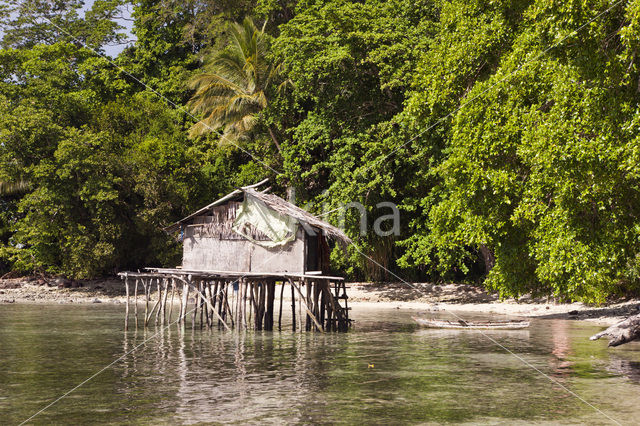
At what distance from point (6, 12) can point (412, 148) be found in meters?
32.5

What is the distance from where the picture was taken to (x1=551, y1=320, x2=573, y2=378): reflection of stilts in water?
14.9 metres

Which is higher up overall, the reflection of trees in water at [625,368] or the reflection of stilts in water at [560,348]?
the reflection of trees in water at [625,368]

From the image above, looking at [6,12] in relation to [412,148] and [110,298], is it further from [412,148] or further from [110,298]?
[412,148]

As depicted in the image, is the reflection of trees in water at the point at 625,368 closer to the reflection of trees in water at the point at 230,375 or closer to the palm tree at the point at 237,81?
the reflection of trees in water at the point at 230,375

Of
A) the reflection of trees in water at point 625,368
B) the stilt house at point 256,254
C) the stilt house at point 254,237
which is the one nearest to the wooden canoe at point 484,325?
the stilt house at point 256,254

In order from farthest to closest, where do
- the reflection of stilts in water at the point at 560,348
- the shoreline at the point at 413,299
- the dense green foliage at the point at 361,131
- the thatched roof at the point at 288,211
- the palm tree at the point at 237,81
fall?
the palm tree at the point at 237,81 < the shoreline at the point at 413,299 < the thatched roof at the point at 288,211 < the dense green foliage at the point at 361,131 < the reflection of stilts in water at the point at 560,348

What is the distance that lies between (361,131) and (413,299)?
28.5 feet

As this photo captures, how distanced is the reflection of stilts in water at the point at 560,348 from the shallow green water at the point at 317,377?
3 centimetres

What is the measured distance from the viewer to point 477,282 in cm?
3384

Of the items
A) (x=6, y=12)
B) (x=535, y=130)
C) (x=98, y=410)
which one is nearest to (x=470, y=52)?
(x=535, y=130)

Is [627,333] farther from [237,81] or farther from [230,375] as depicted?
[237,81]

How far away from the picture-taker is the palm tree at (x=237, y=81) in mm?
37031

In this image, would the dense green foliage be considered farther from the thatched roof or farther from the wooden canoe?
the thatched roof

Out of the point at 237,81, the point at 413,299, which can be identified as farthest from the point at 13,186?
the point at 413,299
